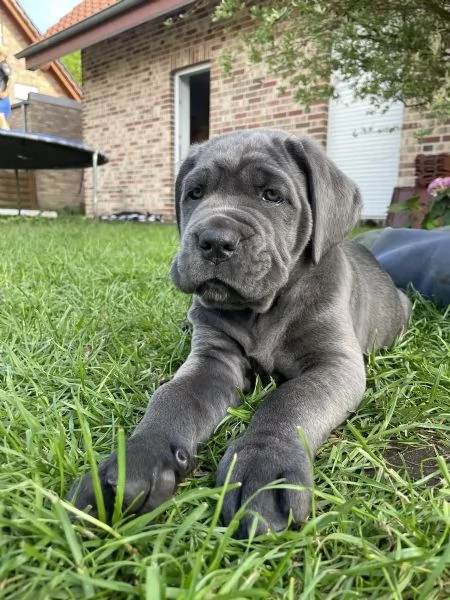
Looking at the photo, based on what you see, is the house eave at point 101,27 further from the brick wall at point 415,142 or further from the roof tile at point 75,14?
the brick wall at point 415,142

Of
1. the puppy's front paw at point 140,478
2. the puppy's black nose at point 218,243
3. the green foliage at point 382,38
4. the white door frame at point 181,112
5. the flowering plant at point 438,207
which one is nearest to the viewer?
the puppy's front paw at point 140,478

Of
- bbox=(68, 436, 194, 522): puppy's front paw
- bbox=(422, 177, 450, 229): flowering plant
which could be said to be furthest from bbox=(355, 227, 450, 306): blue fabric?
bbox=(68, 436, 194, 522): puppy's front paw

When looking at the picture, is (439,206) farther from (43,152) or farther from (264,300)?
(43,152)

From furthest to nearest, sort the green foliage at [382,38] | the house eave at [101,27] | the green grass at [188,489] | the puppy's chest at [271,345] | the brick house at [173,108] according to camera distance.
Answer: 1. the house eave at [101,27]
2. the brick house at [173,108]
3. the green foliage at [382,38]
4. the puppy's chest at [271,345]
5. the green grass at [188,489]

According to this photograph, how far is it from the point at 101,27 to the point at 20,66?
1394 centimetres

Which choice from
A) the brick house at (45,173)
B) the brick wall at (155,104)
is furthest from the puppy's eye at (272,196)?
the brick house at (45,173)

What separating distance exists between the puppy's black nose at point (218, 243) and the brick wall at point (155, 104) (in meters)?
8.66

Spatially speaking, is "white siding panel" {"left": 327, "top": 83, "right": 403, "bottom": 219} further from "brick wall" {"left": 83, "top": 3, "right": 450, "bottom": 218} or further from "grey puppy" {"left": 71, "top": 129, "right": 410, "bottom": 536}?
"grey puppy" {"left": 71, "top": 129, "right": 410, "bottom": 536}

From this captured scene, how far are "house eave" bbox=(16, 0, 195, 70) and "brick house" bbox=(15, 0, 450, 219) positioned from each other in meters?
0.03

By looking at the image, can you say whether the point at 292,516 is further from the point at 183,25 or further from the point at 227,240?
the point at 183,25

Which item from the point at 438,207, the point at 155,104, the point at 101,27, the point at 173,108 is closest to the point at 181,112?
the point at 173,108

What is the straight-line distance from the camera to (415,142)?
8523 mm

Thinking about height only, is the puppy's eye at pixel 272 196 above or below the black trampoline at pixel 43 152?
below

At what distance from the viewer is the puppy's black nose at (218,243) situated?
6.22 feet
